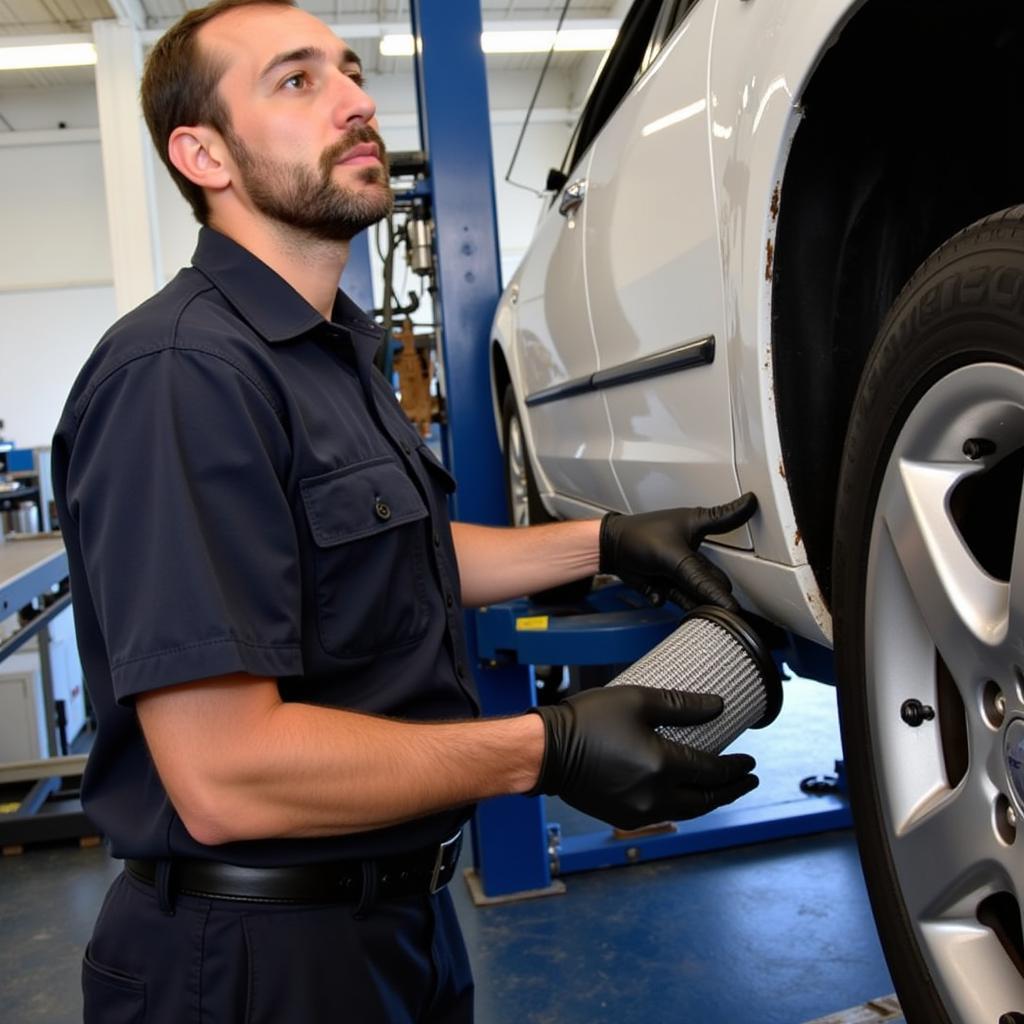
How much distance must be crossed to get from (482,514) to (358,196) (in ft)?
5.08

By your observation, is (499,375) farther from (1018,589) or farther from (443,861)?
(1018,589)

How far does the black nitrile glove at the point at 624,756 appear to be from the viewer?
106 cm

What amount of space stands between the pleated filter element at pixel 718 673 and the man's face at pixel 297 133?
0.63 m

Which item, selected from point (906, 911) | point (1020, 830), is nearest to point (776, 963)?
point (906, 911)

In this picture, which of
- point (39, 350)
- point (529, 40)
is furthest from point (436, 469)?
point (39, 350)

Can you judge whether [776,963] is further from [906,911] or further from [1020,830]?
[1020,830]

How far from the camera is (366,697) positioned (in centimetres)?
118

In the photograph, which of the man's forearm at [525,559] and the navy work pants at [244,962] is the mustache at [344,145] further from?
the navy work pants at [244,962]

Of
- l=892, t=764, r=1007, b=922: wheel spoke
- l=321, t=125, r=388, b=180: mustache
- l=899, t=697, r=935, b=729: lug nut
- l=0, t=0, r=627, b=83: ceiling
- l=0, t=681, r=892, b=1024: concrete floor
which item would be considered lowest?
l=0, t=681, r=892, b=1024: concrete floor

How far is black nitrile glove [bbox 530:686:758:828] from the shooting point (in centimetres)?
106

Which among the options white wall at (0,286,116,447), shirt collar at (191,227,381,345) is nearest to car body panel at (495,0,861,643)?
shirt collar at (191,227,381,345)

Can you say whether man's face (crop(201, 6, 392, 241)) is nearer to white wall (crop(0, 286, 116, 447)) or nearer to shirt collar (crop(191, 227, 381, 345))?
shirt collar (crop(191, 227, 381, 345))

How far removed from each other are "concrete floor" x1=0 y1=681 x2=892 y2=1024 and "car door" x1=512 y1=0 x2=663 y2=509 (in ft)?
3.35

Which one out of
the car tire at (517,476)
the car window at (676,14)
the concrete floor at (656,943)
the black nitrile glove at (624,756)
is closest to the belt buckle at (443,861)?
the black nitrile glove at (624,756)
